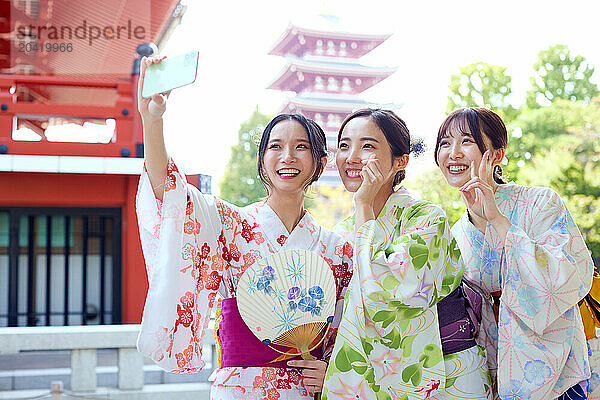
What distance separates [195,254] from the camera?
4.59 feet

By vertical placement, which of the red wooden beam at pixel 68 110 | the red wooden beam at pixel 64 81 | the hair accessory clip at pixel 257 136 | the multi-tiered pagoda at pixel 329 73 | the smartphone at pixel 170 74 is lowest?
the hair accessory clip at pixel 257 136

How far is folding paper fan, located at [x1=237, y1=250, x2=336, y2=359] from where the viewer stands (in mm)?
1377

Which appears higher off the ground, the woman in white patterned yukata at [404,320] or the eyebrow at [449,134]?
the eyebrow at [449,134]

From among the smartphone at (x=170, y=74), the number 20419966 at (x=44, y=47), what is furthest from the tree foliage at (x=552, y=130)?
the smartphone at (x=170, y=74)

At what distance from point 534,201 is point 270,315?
0.68 metres

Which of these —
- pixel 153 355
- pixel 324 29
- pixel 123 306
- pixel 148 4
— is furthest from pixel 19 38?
pixel 324 29

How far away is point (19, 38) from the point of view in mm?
6234

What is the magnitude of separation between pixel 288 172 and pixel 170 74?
1.13ft

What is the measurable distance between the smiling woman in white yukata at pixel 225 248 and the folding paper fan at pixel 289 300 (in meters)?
0.03

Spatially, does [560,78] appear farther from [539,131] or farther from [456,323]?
[456,323]

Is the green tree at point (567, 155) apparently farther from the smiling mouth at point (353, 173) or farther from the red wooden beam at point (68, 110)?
the smiling mouth at point (353, 173)

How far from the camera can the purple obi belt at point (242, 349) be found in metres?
1.39

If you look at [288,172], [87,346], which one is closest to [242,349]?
[288,172]

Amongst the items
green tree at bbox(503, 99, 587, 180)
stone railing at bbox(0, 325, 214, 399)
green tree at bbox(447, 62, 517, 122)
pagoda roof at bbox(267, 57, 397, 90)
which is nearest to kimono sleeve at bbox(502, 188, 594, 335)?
stone railing at bbox(0, 325, 214, 399)
